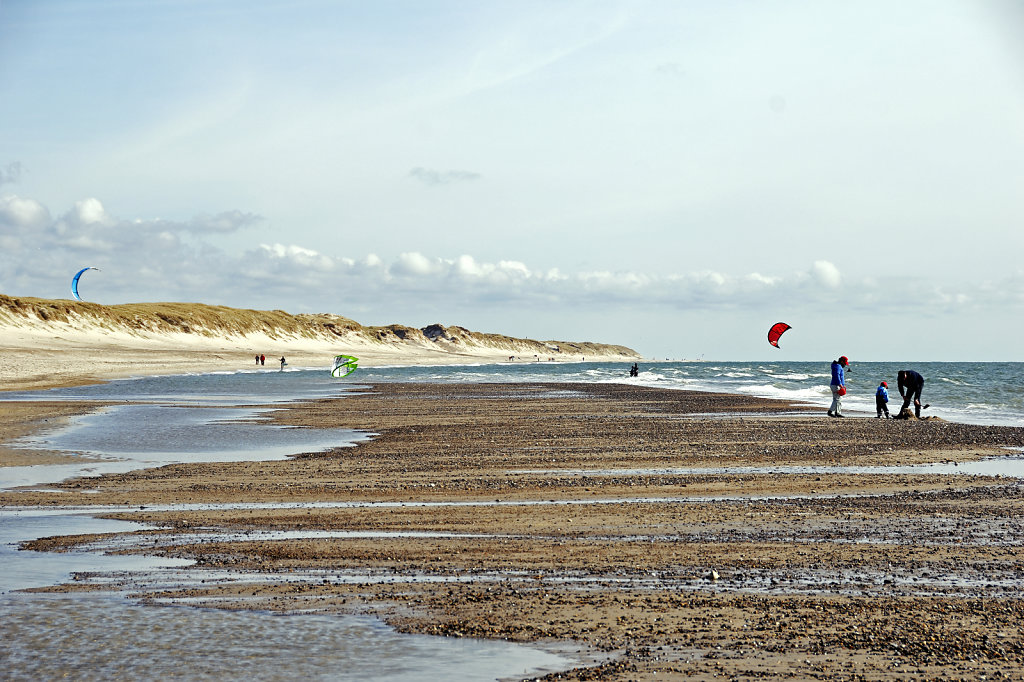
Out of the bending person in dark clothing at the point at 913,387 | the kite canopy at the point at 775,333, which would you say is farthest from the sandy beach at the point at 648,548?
the kite canopy at the point at 775,333

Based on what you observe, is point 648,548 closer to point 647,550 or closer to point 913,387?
point 647,550

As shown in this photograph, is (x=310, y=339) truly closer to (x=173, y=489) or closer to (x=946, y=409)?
(x=946, y=409)

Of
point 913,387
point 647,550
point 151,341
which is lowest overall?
point 647,550

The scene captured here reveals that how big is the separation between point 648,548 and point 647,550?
4.4 inches

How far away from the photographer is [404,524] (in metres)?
12.2

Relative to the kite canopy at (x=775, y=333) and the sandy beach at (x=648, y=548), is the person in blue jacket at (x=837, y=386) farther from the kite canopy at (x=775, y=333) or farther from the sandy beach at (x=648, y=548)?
the sandy beach at (x=648, y=548)

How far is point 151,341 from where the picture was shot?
11925 cm

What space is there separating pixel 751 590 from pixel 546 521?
4156mm

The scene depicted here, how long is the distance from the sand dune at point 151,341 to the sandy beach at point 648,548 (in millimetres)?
41716

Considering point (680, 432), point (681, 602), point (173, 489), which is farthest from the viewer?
point (680, 432)

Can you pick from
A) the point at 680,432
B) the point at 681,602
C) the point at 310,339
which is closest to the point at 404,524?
the point at 681,602

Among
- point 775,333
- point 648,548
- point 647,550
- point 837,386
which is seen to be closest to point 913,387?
point 837,386

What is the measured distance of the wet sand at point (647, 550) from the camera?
7.20 metres

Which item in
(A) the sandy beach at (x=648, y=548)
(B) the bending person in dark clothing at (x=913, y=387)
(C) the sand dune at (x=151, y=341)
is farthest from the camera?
(C) the sand dune at (x=151, y=341)
